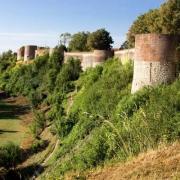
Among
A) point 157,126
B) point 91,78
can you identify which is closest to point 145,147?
point 157,126

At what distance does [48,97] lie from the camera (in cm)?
4094

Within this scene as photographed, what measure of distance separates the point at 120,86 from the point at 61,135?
484cm

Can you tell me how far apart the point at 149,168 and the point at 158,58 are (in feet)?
42.6

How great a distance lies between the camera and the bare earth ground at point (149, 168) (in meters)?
9.27

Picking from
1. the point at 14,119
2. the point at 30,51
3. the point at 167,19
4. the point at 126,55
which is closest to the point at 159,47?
the point at 126,55

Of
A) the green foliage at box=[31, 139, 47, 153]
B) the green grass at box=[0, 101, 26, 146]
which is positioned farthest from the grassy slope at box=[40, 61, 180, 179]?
the green grass at box=[0, 101, 26, 146]

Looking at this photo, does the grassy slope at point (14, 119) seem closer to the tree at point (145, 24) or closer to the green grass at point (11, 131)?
the green grass at point (11, 131)

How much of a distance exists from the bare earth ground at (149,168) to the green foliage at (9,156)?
1514 cm

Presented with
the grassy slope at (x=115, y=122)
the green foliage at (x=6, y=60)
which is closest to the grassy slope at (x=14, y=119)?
the grassy slope at (x=115, y=122)

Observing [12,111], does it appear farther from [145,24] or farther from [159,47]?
[159,47]

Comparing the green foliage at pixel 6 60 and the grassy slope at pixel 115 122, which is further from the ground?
the green foliage at pixel 6 60

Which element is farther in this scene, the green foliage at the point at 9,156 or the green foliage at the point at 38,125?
the green foliage at the point at 38,125

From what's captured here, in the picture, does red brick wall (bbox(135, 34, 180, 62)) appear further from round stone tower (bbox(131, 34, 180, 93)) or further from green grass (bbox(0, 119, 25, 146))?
green grass (bbox(0, 119, 25, 146))

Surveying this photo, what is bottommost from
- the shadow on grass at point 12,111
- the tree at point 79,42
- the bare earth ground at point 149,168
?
the shadow on grass at point 12,111
